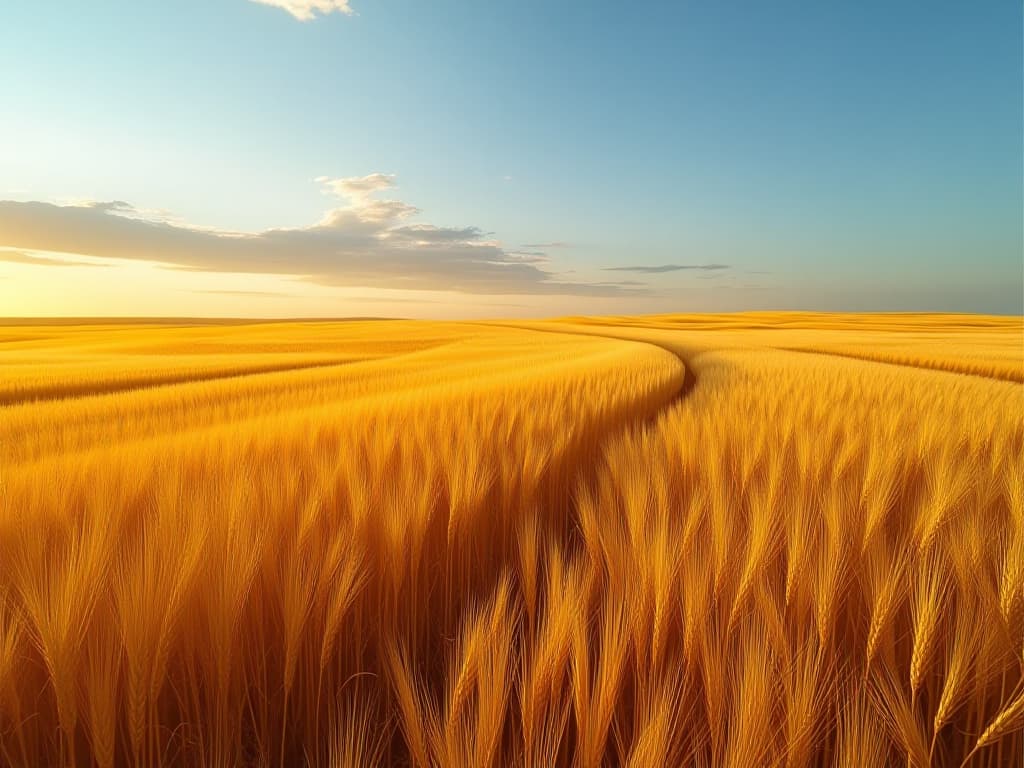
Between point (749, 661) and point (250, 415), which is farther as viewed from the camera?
point (250, 415)

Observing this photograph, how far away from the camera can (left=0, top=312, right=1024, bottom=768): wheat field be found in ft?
2.46

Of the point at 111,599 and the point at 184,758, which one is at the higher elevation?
the point at 111,599

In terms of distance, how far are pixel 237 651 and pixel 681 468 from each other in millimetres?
1602

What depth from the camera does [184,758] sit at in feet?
2.79

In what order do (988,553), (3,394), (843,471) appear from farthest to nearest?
(3,394), (843,471), (988,553)

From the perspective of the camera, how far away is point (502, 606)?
2.88 feet

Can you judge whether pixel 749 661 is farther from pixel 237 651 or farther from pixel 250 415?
pixel 250 415

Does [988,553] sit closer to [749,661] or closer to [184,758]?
[749,661]

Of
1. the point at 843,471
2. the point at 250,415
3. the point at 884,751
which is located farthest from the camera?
the point at 250,415

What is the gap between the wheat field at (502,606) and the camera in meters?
0.75

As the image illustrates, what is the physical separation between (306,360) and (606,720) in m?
10.6

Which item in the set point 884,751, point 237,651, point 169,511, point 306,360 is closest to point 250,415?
point 169,511

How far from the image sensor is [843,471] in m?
1.86

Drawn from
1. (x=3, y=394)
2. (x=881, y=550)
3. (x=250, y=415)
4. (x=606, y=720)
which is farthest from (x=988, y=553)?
(x=3, y=394)
